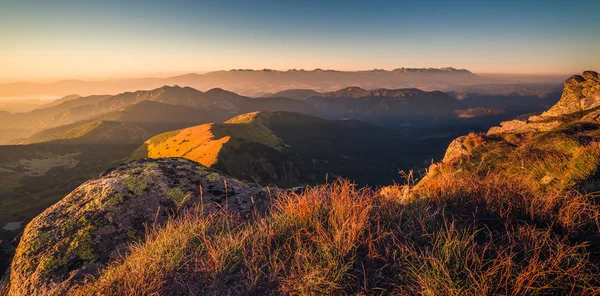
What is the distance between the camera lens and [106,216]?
7.01 meters

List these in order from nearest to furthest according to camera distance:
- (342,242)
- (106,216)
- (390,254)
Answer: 1. (390,254)
2. (342,242)
3. (106,216)

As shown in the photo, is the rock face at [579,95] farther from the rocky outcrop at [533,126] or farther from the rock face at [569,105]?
the rocky outcrop at [533,126]

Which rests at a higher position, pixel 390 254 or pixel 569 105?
pixel 569 105

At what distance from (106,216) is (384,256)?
734cm

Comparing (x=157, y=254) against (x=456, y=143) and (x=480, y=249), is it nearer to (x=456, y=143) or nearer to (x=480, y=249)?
(x=480, y=249)

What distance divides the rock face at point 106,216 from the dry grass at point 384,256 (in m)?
1.75

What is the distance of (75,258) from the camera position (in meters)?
5.85

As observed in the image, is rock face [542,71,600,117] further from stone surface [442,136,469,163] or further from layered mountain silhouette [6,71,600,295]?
layered mountain silhouette [6,71,600,295]

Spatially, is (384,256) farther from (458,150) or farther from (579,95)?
(579,95)

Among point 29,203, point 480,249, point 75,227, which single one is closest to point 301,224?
point 480,249

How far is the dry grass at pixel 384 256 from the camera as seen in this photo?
293 cm

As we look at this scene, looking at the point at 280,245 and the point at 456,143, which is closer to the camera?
the point at 280,245

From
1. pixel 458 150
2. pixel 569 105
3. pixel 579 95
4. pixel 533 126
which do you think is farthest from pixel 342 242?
pixel 579 95

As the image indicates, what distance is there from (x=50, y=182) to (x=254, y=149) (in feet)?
476
